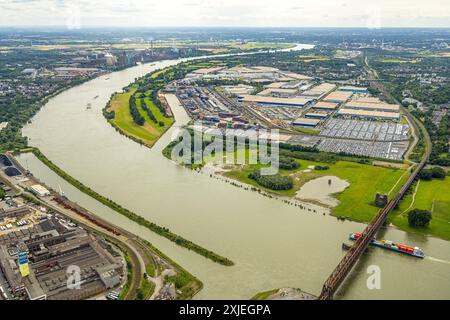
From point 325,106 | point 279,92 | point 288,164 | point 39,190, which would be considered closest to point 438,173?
point 288,164

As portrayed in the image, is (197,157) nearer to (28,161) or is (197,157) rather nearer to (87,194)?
(87,194)

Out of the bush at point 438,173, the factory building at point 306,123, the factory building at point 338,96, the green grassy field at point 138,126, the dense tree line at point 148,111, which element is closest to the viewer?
the bush at point 438,173

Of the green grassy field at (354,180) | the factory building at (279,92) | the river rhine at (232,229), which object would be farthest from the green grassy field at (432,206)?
the factory building at (279,92)

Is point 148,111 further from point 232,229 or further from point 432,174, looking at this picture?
point 432,174

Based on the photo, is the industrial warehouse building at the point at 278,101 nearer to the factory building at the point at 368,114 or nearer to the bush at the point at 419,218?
the factory building at the point at 368,114

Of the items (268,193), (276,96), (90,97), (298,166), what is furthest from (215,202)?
(90,97)

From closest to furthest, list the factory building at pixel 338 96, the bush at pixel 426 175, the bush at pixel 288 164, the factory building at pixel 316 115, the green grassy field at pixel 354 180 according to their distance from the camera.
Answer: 1. the green grassy field at pixel 354 180
2. the bush at pixel 426 175
3. the bush at pixel 288 164
4. the factory building at pixel 316 115
5. the factory building at pixel 338 96
